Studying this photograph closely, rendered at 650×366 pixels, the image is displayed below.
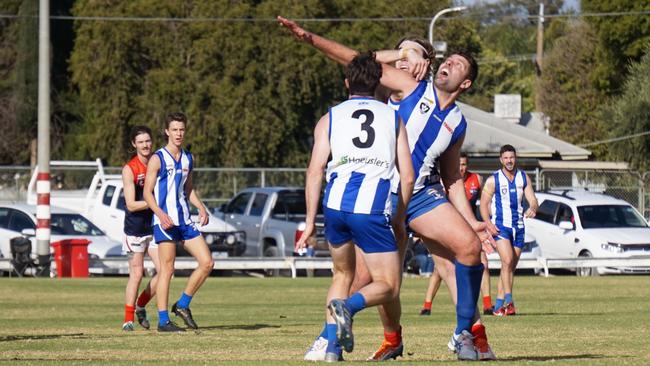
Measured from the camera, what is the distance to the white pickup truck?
100 ft

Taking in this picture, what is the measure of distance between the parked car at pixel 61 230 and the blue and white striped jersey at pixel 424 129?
19950mm

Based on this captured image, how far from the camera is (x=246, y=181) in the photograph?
4141 centimetres

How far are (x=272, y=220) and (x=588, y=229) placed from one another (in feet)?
23.0

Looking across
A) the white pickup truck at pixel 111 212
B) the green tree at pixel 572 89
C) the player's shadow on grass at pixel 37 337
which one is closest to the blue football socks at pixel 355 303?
the player's shadow on grass at pixel 37 337

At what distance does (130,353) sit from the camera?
11.4 meters

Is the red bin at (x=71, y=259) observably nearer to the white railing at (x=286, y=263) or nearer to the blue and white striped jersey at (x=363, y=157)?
the white railing at (x=286, y=263)

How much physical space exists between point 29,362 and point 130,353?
148cm

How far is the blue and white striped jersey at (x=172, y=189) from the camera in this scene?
47.0 feet

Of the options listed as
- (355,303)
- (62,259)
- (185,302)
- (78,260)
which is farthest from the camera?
(62,259)

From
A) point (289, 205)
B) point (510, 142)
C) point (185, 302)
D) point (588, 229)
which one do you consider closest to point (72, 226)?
point (289, 205)

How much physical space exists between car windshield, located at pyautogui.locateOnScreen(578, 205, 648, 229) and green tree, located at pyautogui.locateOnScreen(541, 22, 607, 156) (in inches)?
1458

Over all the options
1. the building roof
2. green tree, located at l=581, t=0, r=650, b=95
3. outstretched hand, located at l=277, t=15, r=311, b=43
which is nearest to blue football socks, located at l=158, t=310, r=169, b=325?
outstretched hand, located at l=277, t=15, r=311, b=43

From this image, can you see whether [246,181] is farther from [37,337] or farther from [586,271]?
[37,337]

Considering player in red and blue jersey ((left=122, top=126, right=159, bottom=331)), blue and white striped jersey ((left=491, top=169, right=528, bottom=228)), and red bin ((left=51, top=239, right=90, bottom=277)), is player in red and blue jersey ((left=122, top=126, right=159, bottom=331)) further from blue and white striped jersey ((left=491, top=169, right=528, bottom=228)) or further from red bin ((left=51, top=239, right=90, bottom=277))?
red bin ((left=51, top=239, right=90, bottom=277))
